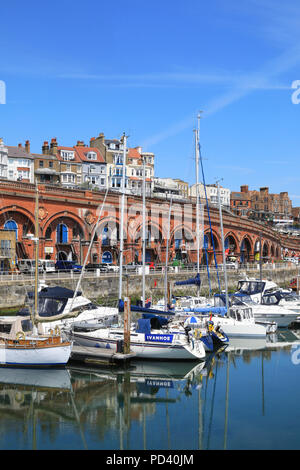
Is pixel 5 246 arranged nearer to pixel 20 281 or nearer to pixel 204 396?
pixel 20 281

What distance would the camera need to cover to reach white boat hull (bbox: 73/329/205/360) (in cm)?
2655

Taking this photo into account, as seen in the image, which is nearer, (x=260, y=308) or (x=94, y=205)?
(x=260, y=308)

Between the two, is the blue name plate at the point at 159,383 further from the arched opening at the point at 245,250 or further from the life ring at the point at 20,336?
the arched opening at the point at 245,250

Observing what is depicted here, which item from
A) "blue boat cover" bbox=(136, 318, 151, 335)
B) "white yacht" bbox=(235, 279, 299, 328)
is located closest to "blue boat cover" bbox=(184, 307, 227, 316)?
"white yacht" bbox=(235, 279, 299, 328)

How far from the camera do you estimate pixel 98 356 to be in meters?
26.5

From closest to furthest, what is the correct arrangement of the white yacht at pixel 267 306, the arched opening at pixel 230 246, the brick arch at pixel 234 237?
the white yacht at pixel 267 306 → the brick arch at pixel 234 237 → the arched opening at pixel 230 246

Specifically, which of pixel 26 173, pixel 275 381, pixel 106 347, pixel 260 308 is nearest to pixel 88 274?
pixel 260 308

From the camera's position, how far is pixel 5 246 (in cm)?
4656

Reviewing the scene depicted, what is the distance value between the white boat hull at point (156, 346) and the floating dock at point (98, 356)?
11.0 inches

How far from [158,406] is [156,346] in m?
5.91

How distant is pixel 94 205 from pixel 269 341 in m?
28.6

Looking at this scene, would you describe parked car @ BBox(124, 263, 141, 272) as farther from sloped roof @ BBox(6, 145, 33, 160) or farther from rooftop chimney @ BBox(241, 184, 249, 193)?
rooftop chimney @ BBox(241, 184, 249, 193)

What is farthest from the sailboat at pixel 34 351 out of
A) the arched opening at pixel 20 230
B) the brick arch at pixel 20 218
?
the brick arch at pixel 20 218

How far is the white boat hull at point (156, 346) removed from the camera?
26547 millimetres
